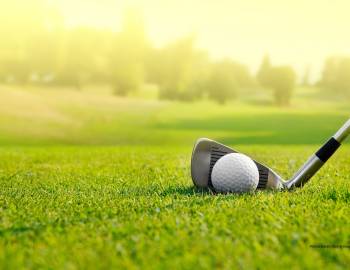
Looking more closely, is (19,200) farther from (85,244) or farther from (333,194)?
(333,194)

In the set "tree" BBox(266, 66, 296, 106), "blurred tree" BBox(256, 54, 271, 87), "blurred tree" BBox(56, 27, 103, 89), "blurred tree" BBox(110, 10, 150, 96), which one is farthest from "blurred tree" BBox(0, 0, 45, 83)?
"blurred tree" BBox(256, 54, 271, 87)

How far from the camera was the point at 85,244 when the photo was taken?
11.7 ft

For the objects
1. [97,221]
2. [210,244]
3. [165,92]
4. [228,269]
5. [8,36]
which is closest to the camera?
[228,269]

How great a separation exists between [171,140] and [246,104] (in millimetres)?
36035

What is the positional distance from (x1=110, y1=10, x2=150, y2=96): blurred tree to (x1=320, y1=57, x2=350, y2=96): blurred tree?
102 ft

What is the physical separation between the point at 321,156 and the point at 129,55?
2435 inches

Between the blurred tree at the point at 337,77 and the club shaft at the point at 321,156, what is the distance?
7691 centimetres

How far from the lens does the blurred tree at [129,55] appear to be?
64062 mm

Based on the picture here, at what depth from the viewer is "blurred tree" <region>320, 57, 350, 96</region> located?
262 ft

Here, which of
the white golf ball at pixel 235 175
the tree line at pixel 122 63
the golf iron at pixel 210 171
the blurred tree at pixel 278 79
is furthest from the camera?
the blurred tree at pixel 278 79

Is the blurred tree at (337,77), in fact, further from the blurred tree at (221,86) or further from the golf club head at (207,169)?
the golf club head at (207,169)

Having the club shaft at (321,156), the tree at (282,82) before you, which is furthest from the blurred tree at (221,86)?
the club shaft at (321,156)

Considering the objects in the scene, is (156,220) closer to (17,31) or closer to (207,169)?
(207,169)

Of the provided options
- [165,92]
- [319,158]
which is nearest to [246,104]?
[165,92]
